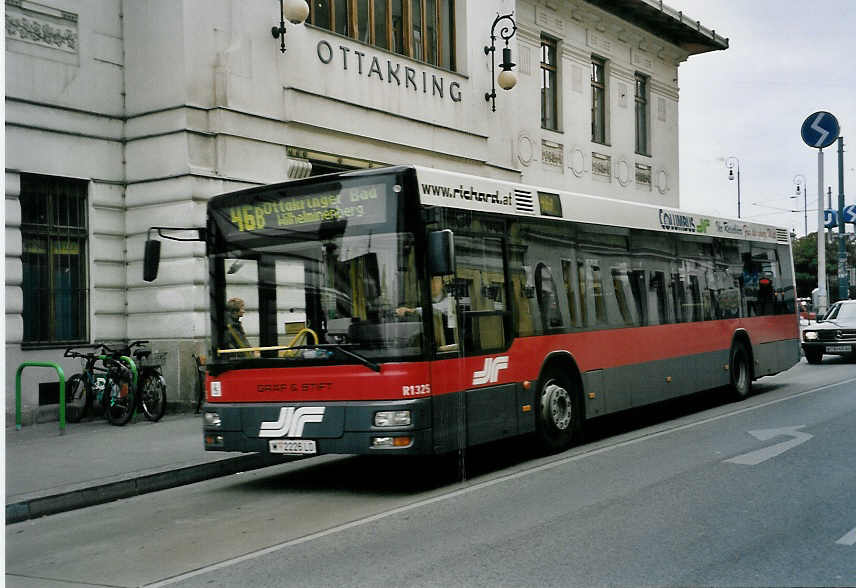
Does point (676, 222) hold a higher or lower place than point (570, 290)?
higher

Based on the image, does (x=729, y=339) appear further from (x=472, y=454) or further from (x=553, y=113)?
(x=553, y=113)

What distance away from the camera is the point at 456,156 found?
2064 cm

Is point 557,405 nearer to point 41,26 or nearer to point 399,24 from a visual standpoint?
point 41,26

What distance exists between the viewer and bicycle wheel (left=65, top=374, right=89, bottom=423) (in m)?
14.4

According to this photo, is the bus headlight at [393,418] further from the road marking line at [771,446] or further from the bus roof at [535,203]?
the road marking line at [771,446]

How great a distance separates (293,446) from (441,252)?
2.14 meters

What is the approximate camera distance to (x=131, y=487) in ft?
31.0

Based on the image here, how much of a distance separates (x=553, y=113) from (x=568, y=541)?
775 inches

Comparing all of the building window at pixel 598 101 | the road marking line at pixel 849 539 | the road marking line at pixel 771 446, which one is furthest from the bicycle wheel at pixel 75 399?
the building window at pixel 598 101

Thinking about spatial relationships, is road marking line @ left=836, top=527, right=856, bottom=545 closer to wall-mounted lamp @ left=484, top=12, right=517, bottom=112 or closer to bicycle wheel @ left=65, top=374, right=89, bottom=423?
bicycle wheel @ left=65, top=374, right=89, bottom=423

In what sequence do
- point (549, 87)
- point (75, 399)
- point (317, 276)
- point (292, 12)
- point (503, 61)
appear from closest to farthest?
point (317, 276), point (75, 399), point (292, 12), point (503, 61), point (549, 87)

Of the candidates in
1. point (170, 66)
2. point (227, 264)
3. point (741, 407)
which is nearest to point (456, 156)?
point (170, 66)

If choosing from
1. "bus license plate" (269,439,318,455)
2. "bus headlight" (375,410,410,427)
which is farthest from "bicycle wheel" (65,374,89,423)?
"bus headlight" (375,410,410,427)

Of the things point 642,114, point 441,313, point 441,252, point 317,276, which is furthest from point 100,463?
point 642,114
